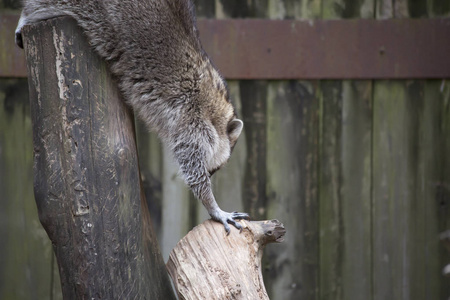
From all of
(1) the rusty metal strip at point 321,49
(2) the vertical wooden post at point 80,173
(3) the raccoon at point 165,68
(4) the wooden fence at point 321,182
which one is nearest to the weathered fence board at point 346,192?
(4) the wooden fence at point 321,182

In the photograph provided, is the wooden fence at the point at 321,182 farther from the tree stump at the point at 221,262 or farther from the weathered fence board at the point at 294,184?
the tree stump at the point at 221,262

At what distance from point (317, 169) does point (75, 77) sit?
194 centimetres

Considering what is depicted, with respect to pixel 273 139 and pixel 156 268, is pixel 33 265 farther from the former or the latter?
pixel 273 139

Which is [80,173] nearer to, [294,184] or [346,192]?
[294,184]

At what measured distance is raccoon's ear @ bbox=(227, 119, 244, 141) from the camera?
3.67 meters

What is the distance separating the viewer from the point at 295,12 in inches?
160

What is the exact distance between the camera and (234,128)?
370 centimetres

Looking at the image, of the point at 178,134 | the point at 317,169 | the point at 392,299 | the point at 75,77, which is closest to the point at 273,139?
the point at 317,169

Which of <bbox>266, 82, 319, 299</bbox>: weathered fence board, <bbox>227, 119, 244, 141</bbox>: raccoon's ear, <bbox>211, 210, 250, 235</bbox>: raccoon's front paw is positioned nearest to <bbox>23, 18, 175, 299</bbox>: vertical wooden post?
<bbox>211, 210, 250, 235</bbox>: raccoon's front paw

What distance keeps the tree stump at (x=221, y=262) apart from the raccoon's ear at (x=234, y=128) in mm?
798

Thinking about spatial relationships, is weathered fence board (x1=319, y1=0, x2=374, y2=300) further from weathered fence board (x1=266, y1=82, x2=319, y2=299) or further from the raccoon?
the raccoon

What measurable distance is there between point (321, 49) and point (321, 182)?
34.4 inches

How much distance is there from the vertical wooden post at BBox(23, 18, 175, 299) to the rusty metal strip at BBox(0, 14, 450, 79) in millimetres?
1309

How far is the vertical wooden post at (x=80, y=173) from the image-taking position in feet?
8.77
